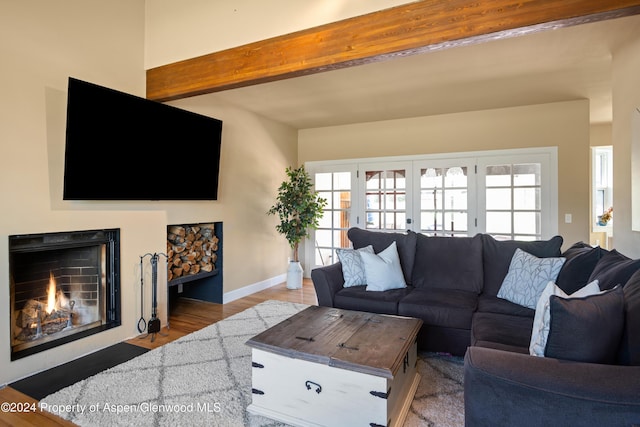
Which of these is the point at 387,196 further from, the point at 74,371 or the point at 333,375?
the point at 74,371

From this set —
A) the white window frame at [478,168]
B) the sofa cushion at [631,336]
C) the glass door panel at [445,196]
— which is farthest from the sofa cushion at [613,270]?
the glass door panel at [445,196]

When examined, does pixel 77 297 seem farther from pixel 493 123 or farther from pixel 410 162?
pixel 493 123

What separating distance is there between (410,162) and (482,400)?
422 cm

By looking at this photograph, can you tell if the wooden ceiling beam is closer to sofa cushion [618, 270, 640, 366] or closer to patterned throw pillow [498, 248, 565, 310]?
sofa cushion [618, 270, 640, 366]

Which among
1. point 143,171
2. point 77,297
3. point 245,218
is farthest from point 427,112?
point 77,297

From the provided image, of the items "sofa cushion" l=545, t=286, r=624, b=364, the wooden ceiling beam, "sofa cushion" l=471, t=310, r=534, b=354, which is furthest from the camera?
"sofa cushion" l=471, t=310, r=534, b=354

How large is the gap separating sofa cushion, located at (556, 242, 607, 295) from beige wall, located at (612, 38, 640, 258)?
45cm

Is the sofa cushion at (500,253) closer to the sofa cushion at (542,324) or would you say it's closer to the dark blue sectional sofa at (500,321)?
the dark blue sectional sofa at (500,321)

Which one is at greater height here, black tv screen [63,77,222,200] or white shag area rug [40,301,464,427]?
black tv screen [63,77,222,200]

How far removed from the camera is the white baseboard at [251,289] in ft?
14.6

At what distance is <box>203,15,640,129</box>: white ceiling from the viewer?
282 cm

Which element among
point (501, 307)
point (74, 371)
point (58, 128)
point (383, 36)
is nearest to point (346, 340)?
point (501, 307)

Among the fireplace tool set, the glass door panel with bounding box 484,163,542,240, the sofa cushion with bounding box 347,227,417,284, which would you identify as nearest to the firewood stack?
the fireplace tool set

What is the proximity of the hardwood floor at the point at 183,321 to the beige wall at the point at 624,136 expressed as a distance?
3135mm
